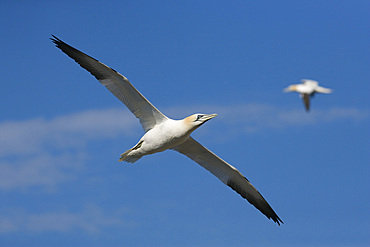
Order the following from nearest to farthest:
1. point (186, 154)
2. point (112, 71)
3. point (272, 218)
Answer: point (112, 71), point (186, 154), point (272, 218)

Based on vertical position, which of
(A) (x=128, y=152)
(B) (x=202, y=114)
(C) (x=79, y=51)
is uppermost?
(C) (x=79, y=51)

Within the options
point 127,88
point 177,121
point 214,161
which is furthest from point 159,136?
point 214,161

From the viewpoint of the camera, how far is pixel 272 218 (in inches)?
619

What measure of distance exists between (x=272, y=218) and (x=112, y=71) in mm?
6996

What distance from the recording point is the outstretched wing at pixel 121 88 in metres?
12.7

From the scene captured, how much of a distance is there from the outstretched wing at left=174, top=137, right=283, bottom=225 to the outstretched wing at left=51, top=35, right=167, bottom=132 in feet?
4.70

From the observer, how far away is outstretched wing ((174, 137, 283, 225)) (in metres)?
14.4

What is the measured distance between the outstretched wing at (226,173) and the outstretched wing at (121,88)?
143 centimetres

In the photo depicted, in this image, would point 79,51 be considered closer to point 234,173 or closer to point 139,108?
point 139,108

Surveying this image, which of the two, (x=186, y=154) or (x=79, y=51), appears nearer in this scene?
(x=79, y=51)

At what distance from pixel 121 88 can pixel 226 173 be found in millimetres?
4304

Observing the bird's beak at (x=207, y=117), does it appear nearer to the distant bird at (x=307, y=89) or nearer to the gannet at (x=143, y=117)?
the gannet at (x=143, y=117)

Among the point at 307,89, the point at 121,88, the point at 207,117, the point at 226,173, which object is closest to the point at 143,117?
the point at 121,88

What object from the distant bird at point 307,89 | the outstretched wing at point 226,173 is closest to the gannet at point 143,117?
the outstretched wing at point 226,173
